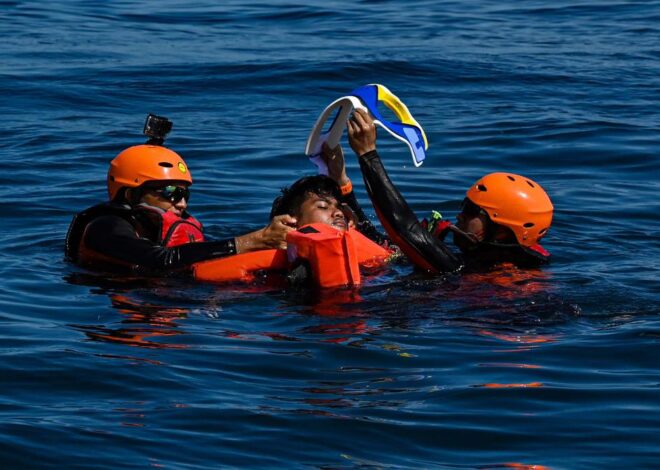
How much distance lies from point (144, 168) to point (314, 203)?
1.35 metres

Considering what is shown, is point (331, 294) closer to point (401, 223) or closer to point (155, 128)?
point (401, 223)

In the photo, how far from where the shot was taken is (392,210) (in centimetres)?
956

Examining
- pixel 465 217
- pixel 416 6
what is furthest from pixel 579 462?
pixel 416 6

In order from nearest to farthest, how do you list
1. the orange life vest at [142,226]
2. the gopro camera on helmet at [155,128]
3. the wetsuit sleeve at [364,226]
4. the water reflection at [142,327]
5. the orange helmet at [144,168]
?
1. the water reflection at [142,327]
2. the orange life vest at [142,226]
3. the orange helmet at [144,168]
4. the gopro camera on helmet at [155,128]
5. the wetsuit sleeve at [364,226]

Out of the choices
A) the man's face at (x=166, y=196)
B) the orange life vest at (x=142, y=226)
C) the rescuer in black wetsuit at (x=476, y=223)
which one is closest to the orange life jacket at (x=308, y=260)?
the rescuer in black wetsuit at (x=476, y=223)

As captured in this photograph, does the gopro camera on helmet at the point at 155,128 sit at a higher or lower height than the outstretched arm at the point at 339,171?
higher

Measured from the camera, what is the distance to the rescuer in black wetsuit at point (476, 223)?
31.3 ft

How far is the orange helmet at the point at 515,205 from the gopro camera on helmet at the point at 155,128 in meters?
2.62

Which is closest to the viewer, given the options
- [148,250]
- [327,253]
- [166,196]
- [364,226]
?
[327,253]

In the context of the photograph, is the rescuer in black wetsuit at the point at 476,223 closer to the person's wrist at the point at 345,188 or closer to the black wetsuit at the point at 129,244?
the person's wrist at the point at 345,188

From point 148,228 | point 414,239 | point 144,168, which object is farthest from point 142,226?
point 414,239

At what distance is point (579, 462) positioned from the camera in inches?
255

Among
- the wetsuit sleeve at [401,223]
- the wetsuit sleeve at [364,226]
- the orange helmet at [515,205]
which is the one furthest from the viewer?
the wetsuit sleeve at [364,226]

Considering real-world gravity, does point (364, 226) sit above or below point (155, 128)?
below
